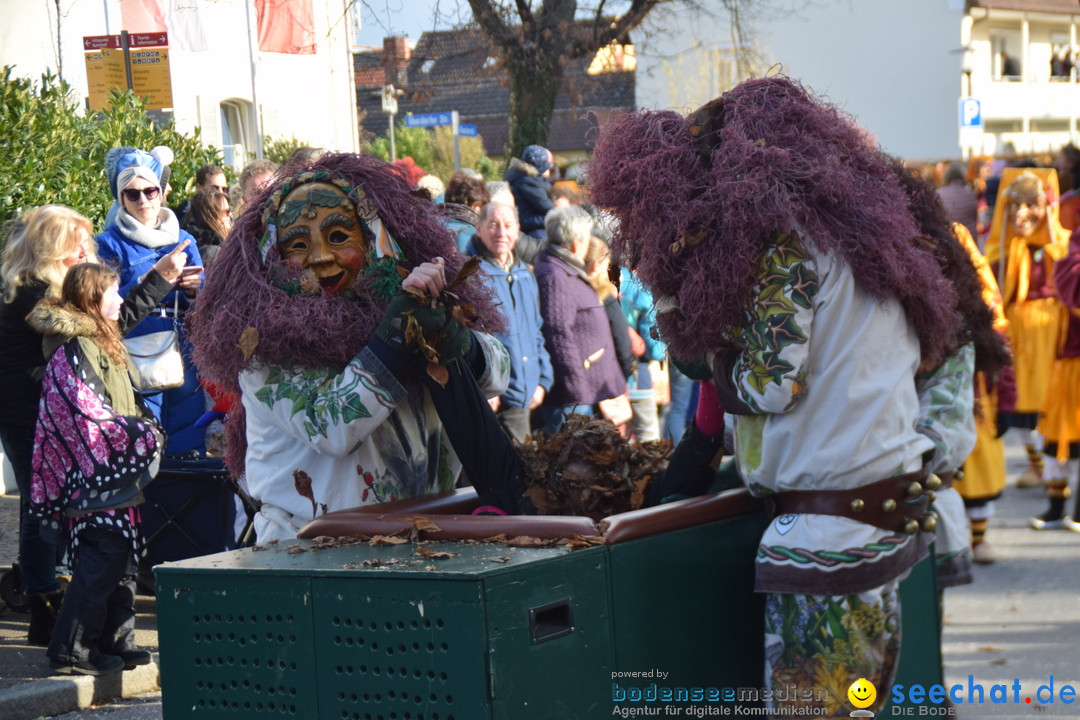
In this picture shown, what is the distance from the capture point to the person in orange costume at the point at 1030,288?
746cm

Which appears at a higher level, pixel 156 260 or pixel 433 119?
pixel 433 119

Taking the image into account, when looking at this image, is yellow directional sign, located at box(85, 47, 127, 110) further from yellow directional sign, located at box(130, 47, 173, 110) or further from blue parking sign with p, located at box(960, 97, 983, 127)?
blue parking sign with p, located at box(960, 97, 983, 127)

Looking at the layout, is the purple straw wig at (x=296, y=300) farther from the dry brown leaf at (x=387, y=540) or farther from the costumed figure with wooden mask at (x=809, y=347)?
the costumed figure with wooden mask at (x=809, y=347)

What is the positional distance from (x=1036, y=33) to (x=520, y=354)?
35518 millimetres

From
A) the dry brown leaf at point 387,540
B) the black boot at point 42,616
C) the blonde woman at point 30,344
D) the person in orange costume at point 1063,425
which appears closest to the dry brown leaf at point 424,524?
the dry brown leaf at point 387,540

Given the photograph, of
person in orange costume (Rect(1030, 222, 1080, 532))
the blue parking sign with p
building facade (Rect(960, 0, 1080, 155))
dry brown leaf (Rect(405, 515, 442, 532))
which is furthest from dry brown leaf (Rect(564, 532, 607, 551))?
building facade (Rect(960, 0, 1080, 155))

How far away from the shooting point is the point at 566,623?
2449 mm

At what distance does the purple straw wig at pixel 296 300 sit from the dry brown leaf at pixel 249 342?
0.04ft

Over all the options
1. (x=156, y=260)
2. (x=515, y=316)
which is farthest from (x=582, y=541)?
(x=156, y=260)

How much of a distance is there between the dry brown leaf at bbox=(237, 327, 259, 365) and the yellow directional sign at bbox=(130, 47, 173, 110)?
23.8 ft

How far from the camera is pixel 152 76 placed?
9.71 m

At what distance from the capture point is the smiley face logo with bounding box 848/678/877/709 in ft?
8.97

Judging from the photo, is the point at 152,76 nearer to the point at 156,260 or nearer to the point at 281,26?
the point at 156,260

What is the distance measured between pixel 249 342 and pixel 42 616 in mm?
3067
